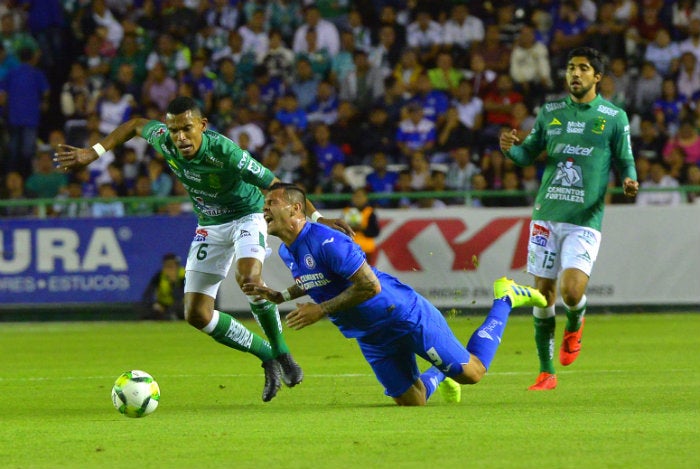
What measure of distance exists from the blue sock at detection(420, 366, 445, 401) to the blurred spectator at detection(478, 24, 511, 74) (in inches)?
478

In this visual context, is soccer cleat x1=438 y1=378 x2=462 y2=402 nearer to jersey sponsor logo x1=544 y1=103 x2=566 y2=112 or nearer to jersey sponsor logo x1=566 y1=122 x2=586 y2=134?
jersey sponsor logo x1=566 y1=122 x2=586 y2=134

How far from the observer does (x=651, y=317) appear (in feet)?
57.0

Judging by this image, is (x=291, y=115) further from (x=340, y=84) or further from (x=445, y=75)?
(x=445, y=75)

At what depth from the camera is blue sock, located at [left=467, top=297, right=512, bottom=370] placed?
28.3 feet

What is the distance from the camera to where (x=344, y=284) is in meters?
8.18

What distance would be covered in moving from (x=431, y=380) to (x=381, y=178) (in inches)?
406

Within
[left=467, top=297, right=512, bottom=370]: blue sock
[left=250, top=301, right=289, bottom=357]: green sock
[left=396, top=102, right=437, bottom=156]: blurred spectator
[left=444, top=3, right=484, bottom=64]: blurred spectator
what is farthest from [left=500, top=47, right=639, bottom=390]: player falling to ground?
[left=444, top=3, right=484, bottom=64]: blurred spectator

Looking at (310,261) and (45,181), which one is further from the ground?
(310,261)

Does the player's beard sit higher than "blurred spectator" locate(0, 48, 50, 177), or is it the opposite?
the player's beard

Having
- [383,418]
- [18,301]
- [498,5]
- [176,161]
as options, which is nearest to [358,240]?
[18,301]

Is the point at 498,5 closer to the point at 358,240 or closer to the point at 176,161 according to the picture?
the point at 358,240

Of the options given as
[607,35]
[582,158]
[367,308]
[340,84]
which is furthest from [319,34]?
[367,308]

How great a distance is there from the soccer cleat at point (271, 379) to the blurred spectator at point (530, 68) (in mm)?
11325

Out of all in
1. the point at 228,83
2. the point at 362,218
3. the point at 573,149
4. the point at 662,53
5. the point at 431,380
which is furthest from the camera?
the point at 228,83
